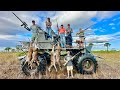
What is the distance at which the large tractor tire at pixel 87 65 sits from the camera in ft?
29.1

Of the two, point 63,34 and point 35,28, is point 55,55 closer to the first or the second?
point 63,34

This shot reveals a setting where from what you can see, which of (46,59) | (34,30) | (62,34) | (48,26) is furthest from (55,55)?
(34,30)

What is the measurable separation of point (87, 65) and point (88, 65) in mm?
45

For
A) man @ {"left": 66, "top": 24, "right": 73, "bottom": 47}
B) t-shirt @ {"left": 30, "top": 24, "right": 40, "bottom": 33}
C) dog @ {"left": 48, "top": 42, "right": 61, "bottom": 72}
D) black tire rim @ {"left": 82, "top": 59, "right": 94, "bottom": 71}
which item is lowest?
black tire rim @ {"left": 82, "top": 59, "right": 94, "bottom": 71}

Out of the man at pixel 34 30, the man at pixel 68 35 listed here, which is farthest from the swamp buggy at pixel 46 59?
the man at pixel 68 35

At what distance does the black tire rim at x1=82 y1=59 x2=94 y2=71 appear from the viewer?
894 centimetres

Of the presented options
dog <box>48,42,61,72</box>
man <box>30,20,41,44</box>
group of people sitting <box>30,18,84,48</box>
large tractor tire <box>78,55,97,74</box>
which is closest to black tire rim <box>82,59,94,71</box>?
large tractor tire <box>78,55,97,74</box>

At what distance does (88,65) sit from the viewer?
9031 millimetres

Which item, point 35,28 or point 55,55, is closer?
point 35,28

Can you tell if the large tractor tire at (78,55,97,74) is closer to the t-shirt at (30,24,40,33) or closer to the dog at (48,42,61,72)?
the dog at (48,42,61,72)
